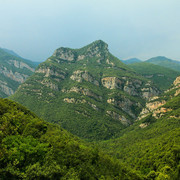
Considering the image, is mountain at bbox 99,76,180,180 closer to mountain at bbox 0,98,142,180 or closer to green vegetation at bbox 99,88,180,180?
green vegetation at bbox 99,88,180,180

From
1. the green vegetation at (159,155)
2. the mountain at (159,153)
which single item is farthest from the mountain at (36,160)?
the mountain at (159,153)

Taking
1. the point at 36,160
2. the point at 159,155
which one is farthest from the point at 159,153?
the point at 36,160

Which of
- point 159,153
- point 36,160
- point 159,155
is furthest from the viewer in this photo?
point 159,153

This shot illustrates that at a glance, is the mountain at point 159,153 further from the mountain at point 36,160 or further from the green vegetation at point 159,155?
the mountain at point 36,160

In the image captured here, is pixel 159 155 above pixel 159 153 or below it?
above

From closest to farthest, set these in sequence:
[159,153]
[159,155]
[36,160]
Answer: [36,160] → [159,155] → [159,153]

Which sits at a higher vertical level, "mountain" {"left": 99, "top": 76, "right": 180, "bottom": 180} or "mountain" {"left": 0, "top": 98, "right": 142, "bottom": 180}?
"mountain" {"left": 0, "top": 98, "right": 142, "bottom": 180}

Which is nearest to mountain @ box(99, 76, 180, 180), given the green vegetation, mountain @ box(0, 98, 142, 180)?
the green vegetation

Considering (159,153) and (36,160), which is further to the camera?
(159,153)

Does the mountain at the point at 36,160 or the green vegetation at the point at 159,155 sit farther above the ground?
the mountain at the point at 36,160

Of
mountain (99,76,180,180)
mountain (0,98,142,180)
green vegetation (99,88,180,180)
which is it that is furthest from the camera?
mountain (99,76,180,180)

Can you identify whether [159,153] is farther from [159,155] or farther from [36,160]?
[36,160]


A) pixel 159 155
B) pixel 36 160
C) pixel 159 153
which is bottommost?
pixel 159 153

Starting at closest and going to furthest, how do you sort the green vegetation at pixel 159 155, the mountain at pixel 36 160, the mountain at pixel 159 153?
1. the mountain at pixel 36 160
2. the green vegetation at pixel 159 155
3. the mountain at pixel 159 153
